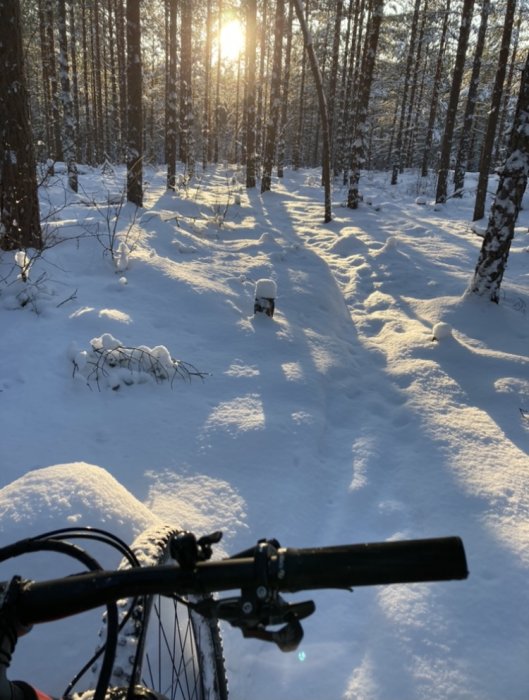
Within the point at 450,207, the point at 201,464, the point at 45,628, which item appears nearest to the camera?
the point at 45,628

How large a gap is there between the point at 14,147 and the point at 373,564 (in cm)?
655

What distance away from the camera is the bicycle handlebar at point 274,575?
804mm

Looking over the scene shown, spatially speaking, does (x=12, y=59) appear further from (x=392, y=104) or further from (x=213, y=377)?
(x=392, y=104)

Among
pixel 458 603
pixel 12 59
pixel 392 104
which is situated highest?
pixel 392 104

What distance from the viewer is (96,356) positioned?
4246 millimetres

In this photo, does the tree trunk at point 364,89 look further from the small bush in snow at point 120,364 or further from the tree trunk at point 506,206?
the small bush in snow at point 120,364

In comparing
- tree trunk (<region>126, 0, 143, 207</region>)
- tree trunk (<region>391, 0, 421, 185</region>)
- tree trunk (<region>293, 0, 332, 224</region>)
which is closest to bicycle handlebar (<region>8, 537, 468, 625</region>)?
tree trunk (<region>293, 0, 332, 224</region>)

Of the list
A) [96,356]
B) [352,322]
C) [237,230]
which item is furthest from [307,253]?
[96,356]

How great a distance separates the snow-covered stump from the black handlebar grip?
205 inches

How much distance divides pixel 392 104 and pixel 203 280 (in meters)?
31.1

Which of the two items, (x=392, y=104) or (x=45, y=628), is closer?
(x=45, y=628)

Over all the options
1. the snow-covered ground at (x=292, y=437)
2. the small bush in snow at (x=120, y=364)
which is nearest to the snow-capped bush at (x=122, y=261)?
the snow-covered ground at (x=292, y=437)

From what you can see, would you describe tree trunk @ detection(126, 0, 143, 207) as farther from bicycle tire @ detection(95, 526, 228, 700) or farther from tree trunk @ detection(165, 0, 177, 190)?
bicycle tire @ detection(95, 526, 228, 700)

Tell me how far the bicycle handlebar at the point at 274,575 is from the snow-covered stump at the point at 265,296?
202 inches
